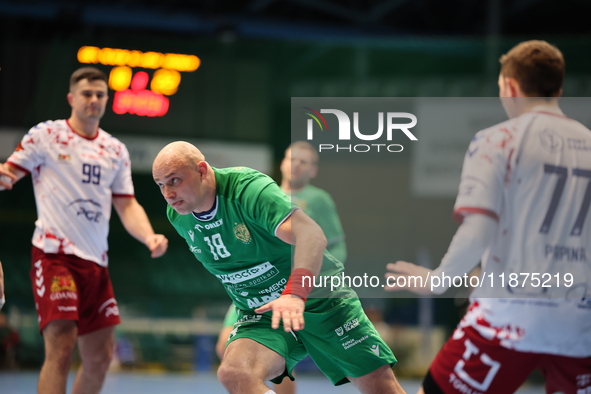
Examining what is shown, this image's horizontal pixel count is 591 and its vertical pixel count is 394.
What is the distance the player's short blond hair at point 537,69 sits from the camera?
233cm

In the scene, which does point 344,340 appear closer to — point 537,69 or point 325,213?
point 537,69

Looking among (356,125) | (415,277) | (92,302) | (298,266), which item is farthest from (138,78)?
(415,277)

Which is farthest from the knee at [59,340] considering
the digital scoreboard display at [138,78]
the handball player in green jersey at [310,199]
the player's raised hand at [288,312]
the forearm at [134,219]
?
the digital scoreboard display at [138,78]

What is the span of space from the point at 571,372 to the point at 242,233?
1657mm

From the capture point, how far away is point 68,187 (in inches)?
168

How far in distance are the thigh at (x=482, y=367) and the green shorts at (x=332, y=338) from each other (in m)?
0.98

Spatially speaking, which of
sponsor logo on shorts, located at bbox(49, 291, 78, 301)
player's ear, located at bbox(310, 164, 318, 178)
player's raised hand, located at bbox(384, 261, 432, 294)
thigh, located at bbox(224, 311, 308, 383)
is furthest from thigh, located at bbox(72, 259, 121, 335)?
player's raised hand, located at bbox(384, 261, 432, 294)

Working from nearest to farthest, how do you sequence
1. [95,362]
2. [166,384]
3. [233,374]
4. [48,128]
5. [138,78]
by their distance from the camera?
[233,374], [95,362], [48,128], [166,384], [138,78]

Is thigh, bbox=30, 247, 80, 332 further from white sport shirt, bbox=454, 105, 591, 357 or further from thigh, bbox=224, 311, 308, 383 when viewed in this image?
white sport shirt, bbox=454, 105, 591, 357

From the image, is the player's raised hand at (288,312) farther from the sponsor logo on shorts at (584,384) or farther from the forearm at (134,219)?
the forearm at (134,219)

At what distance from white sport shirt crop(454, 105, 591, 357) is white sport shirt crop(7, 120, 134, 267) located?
9.04ft

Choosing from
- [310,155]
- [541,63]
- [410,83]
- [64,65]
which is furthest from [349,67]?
[541,63]

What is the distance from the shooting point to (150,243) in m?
4.35

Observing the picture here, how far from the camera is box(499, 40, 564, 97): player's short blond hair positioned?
2330 millimetres
